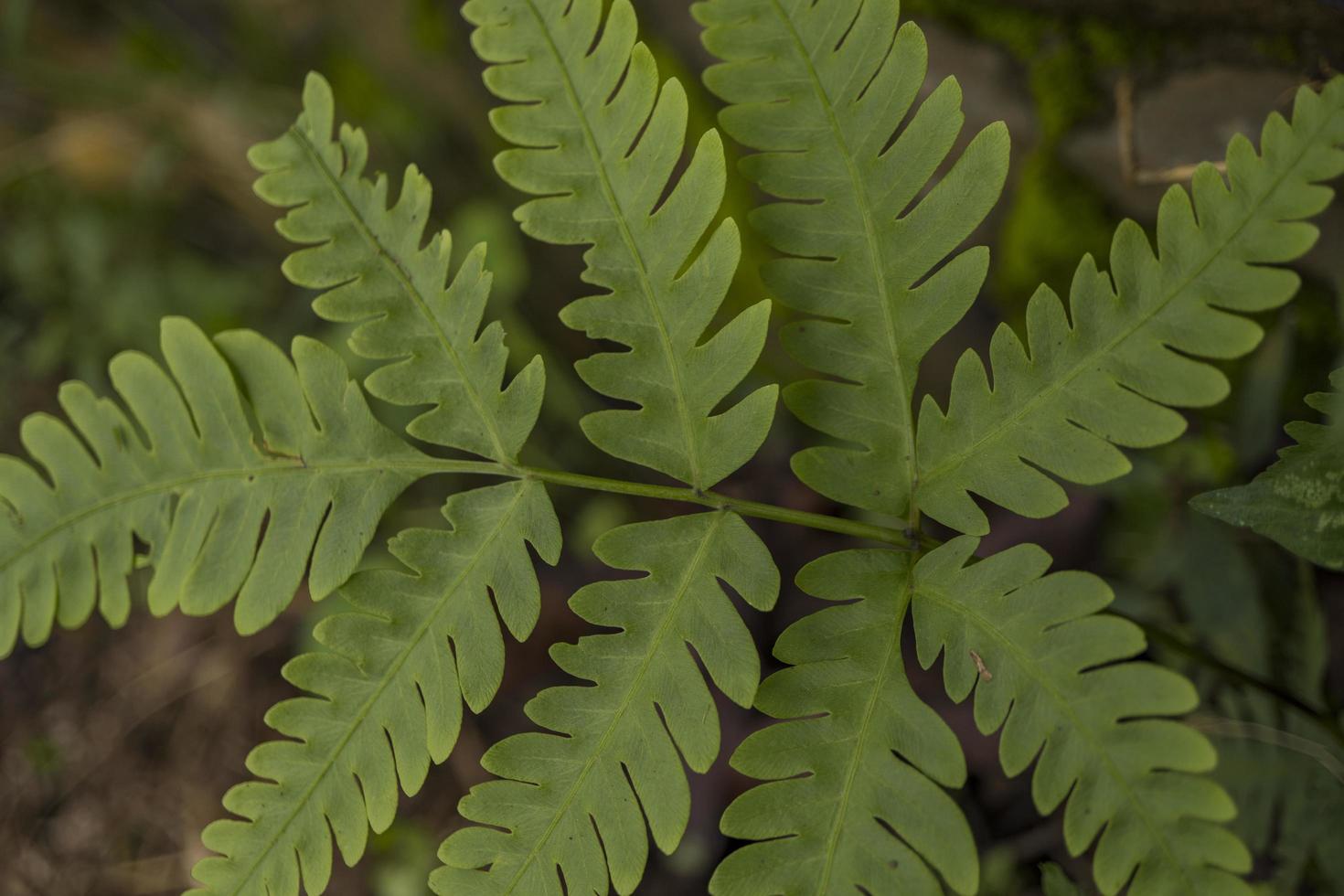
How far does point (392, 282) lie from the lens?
1.51 metres

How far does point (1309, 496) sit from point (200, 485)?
155 centimetres

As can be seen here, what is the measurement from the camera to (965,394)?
1336 mm

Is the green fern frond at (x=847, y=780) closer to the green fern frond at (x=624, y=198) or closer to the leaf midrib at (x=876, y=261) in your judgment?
the leaf midrib at (x=876, y=261)

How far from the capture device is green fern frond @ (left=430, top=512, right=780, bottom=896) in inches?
51.8

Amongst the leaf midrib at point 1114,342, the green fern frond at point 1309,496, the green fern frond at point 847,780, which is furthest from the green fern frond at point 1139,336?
the green fern frond at point 847,780

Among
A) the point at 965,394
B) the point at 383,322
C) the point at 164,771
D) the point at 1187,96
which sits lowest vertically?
the point at 164,771

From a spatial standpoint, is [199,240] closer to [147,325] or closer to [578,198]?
[147,325]

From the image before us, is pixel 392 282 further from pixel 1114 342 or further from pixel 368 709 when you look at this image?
pixel 1114 342

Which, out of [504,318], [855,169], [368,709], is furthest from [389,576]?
[504,318]

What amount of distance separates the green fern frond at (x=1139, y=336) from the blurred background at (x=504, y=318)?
0.38 m

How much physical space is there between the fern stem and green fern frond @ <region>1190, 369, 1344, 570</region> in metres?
0.40

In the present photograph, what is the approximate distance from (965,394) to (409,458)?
85 centimetres

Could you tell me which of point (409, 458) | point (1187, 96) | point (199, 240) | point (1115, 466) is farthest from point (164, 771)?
point (1187, 96)

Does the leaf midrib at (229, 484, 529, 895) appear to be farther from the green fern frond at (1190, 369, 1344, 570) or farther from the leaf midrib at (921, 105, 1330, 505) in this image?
the green fern frond at (1190, 369, 1344, 570)
